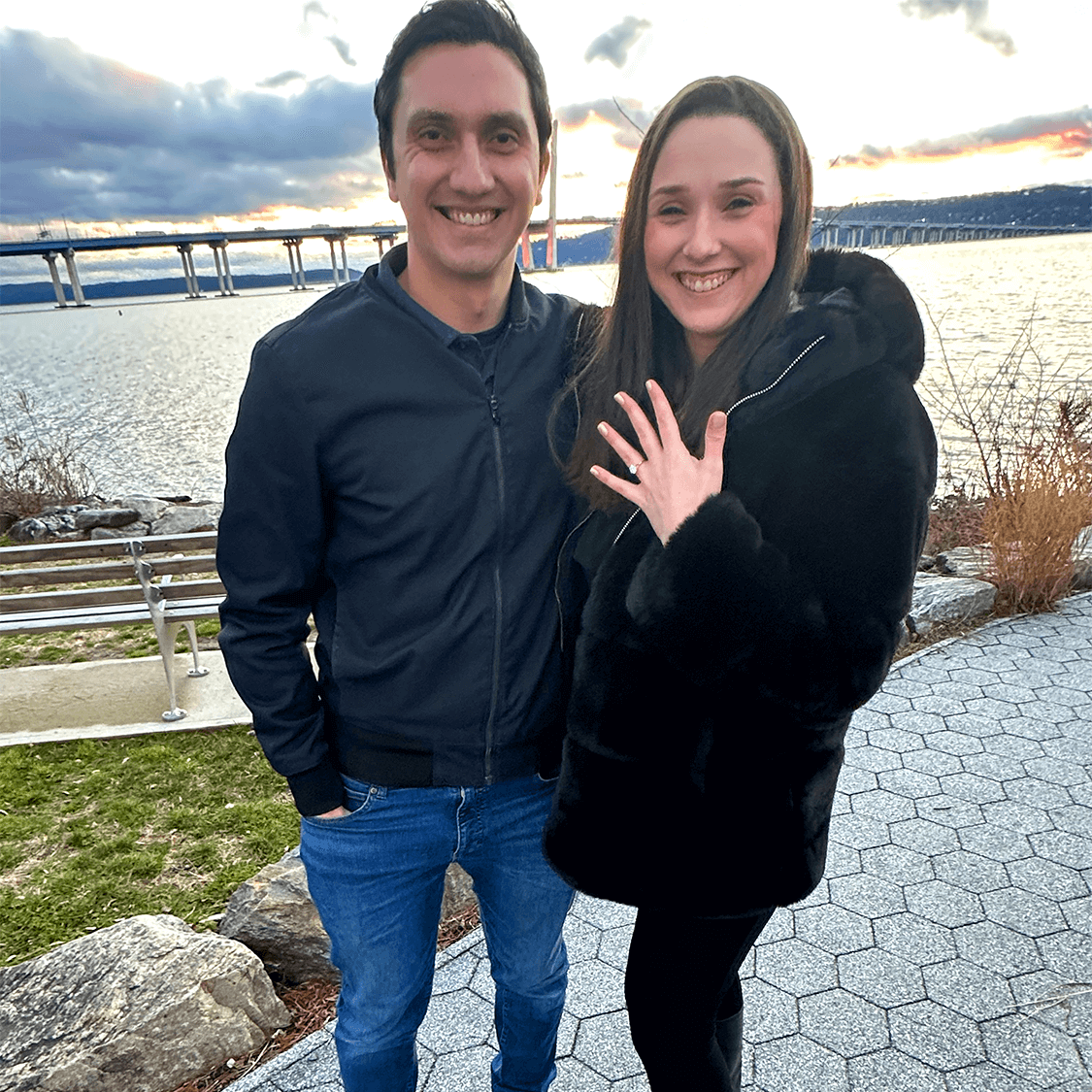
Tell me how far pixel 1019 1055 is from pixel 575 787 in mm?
2019

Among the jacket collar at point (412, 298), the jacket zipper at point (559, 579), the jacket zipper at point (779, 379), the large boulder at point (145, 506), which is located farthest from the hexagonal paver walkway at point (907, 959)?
the large boulder at point (145, 506)

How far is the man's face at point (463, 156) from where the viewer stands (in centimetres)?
171

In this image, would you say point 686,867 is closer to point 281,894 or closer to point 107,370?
point 281,894

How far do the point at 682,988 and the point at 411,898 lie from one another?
2.19ft

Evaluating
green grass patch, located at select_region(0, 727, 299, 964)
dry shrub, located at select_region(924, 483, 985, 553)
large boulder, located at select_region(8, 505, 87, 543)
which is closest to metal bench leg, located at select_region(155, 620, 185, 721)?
green grass patch, located at select_region(0, 727, 299, 964)

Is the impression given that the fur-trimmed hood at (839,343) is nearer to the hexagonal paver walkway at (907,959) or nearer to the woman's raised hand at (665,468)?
the woman's raised hand at (665,468)

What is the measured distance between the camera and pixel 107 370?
55406 mm

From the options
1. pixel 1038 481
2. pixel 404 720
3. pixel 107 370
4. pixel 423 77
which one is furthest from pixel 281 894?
pixel 107 370

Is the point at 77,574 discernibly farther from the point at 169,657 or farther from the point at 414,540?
the point at 414,540

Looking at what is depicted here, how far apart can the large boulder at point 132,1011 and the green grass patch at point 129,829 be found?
832 millimetres

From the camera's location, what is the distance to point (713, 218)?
1741mm

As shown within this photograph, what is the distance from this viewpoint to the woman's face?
1.71 metres

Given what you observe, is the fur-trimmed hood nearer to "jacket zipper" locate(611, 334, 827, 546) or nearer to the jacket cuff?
"jacket zipper" locate(611, 334, 827, 546)

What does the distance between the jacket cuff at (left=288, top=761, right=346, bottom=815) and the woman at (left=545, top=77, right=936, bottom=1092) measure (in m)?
0.53
